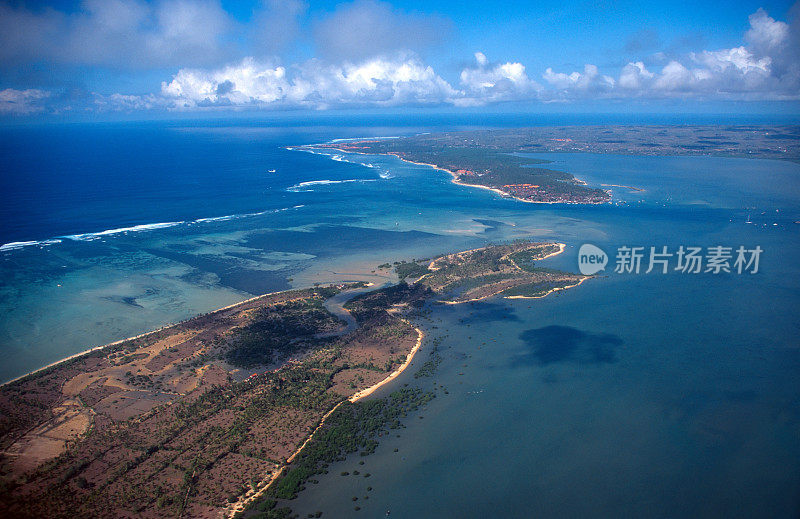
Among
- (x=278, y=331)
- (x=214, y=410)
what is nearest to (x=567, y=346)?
(x=278, y=331)

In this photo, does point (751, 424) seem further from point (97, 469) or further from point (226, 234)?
point (226, 234)

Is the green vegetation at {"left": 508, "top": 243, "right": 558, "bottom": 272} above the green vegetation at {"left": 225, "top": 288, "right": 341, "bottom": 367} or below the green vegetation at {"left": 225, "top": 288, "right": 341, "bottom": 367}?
above

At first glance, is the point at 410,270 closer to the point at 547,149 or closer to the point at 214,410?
the point at 214,410

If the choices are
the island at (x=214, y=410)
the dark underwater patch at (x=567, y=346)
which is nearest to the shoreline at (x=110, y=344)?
the island at (x=214, y=410)

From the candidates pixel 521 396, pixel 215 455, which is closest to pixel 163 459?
pixel 215 455
